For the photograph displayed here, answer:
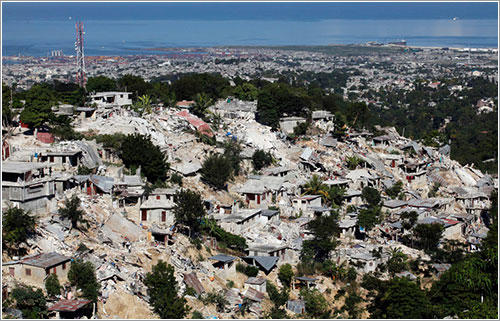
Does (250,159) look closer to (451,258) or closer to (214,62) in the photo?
(451,258)

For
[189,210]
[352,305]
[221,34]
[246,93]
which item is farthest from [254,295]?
[221,34]

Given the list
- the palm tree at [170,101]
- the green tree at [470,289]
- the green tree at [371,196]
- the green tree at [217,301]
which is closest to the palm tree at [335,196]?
the green tree at [371,196]

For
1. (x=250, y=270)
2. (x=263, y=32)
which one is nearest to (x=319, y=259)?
(x=250, y=270)

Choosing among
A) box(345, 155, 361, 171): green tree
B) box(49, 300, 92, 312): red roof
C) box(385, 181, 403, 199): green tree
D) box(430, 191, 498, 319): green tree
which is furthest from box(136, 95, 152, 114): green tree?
box(49, 300, 92, 312): red roof

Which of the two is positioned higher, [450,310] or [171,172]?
[171,172]

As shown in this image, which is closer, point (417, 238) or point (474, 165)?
point (417, 238)

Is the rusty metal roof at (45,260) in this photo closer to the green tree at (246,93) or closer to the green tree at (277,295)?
the green tree at (277,295)
